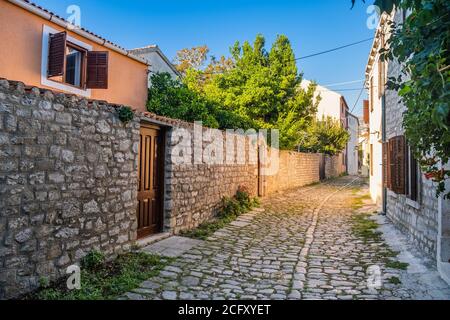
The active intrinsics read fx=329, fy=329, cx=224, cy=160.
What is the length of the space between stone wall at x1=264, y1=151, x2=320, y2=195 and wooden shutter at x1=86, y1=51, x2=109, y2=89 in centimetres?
760

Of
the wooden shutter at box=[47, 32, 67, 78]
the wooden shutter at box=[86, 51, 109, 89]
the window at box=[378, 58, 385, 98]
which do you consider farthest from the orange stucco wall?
the window at box=[378, 58, 385, 98]

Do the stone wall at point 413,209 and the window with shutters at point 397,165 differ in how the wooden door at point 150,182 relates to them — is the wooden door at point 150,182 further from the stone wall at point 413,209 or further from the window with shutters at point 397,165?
the window with shutters at point 397,165

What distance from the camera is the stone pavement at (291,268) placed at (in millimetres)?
4227

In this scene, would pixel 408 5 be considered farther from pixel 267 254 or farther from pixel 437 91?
pixel 267 254

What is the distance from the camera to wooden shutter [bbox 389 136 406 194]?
678 centimetres

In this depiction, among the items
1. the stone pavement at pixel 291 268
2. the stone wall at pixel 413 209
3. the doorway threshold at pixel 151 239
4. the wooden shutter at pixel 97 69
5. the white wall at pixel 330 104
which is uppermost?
the white wall at pixel 330 104

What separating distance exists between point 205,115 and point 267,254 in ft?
18.0

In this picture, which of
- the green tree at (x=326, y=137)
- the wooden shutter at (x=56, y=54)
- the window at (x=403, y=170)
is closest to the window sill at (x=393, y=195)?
the window at (x=403, y=170)

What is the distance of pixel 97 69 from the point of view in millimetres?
9562

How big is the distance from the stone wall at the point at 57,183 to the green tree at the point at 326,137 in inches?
774

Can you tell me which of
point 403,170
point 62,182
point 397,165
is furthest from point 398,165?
point 62,182

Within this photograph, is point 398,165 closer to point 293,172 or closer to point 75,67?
point 75,67

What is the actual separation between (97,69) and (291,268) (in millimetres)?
7755

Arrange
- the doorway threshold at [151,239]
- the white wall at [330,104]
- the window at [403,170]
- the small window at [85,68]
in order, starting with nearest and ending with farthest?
1. the doorway threshold at [151,239]
2. the window at [403,170]
3. the small window at [85,68]
4. the white wall at [330,104]
